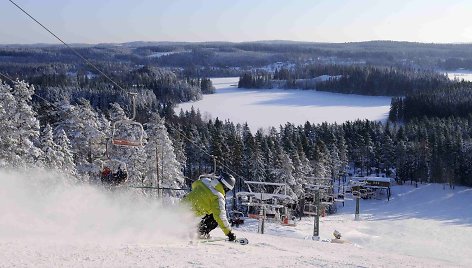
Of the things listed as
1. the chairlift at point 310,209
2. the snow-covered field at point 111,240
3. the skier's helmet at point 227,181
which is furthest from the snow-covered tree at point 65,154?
the skier's helmet at point 227,181

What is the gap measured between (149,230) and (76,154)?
84.9 ft

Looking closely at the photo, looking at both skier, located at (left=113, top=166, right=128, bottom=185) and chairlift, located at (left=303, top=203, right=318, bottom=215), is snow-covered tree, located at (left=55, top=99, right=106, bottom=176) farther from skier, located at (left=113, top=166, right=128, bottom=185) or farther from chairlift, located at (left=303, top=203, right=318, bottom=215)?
skier, located at (left=113, top=166, right=128, bottom=185)

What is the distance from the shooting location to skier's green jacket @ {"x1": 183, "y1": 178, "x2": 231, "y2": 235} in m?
12.5

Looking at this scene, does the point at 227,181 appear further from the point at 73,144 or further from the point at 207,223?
the point at 73,144

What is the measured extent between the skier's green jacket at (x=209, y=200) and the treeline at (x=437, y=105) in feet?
391

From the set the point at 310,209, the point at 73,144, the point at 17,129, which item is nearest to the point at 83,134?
the point at 73,144

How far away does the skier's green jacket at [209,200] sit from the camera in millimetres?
12531

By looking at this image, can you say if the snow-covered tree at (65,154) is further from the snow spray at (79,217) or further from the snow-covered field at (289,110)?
the snow-covered field at (289,110)

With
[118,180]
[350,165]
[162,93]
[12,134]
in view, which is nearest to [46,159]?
[12,134]

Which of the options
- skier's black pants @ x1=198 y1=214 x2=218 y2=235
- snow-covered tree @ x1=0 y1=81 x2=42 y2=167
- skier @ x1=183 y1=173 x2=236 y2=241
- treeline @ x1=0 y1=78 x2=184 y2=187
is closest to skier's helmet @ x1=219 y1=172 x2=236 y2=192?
skier @ x1=183 y1=173 x2=236 y2=241

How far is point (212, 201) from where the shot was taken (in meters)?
12.6

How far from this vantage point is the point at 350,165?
294 ft

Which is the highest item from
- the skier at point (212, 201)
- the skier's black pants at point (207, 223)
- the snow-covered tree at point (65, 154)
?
the skier at point (212, 201)

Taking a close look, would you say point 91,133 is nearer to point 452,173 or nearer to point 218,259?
point 218,259
